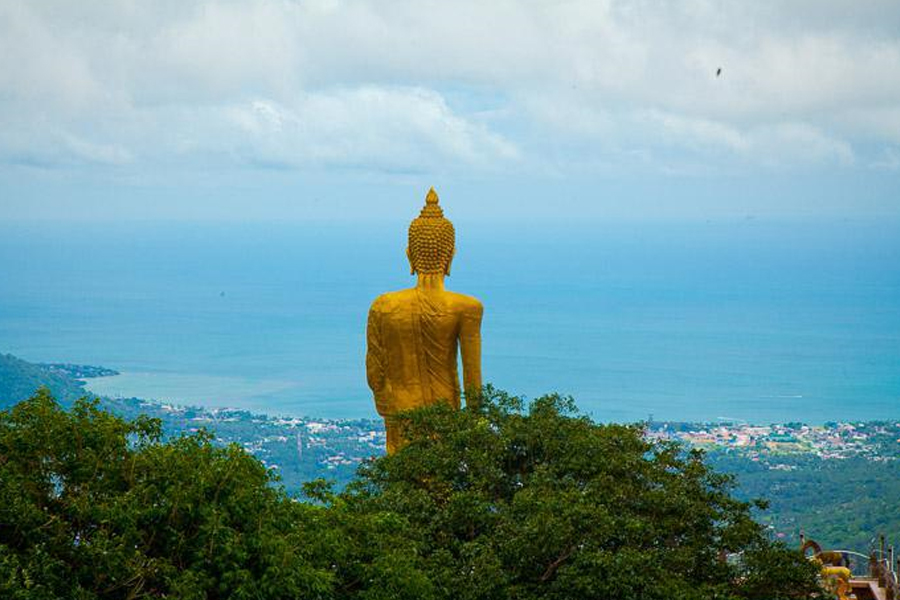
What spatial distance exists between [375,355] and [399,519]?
12.5ft

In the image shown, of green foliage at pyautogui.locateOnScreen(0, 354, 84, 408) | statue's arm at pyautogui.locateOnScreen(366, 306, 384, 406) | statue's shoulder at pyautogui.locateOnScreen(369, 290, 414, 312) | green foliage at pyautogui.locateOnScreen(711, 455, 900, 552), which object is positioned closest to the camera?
statue's shoulder at pyautogui.locateOnScreen(369, 290, 414, 312)

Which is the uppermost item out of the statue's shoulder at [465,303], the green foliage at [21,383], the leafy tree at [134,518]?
the green foliage at [21,383]

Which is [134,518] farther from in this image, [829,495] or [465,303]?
[829,495]

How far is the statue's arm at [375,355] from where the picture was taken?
14797mm

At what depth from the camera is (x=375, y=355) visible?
586 inches

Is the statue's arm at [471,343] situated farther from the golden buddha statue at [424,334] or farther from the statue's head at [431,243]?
the statue's head at [431,243]

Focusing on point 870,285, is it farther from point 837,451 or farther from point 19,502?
point 19,502

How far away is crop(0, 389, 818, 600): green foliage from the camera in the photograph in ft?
30.9

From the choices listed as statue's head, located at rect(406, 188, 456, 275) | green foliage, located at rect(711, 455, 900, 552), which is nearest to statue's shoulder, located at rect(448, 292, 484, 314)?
statue's head, located at rect(406, 188, 456, 275)

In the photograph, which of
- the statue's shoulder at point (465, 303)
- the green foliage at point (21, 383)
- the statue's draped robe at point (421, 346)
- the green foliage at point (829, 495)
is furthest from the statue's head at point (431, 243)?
the green foliage at point (21, 383)

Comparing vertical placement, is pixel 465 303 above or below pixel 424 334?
above

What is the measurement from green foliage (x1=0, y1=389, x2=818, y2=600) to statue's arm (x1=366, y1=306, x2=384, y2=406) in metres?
1.24

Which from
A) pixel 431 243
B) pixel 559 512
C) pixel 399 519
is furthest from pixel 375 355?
pixel 559 512

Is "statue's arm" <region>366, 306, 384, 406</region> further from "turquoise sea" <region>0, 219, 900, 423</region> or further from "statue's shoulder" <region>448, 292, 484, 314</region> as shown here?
"turquoise sea" <region>0, 219, 900, 423</region>
